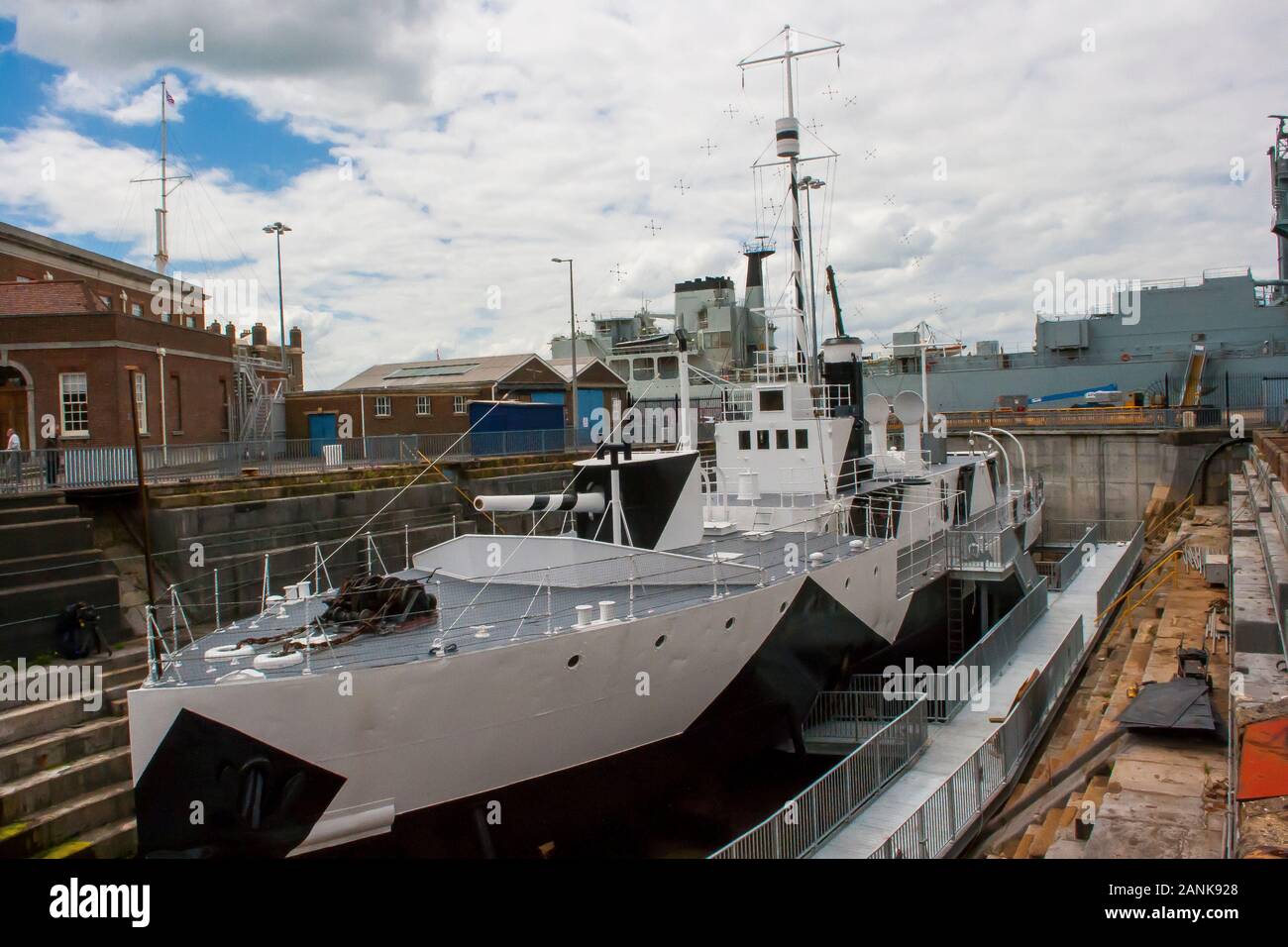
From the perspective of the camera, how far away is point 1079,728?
45.9 feet

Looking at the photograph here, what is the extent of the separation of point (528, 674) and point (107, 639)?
886cm

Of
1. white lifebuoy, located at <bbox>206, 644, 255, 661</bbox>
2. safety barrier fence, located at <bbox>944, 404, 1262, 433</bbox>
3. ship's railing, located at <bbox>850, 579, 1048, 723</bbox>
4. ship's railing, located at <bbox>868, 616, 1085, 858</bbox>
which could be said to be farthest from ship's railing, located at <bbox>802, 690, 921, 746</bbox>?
safety barrier fence, located at <bbox>944, 404, 1262, 433</bbox>

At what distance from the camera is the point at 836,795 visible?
36.2 ft

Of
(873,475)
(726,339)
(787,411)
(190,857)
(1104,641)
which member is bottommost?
(1104,641)

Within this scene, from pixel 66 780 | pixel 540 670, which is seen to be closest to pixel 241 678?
pixel 540 670

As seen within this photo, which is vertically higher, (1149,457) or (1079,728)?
(1149,457)

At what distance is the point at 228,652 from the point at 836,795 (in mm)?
7622

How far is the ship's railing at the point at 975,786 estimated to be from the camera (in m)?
9.86

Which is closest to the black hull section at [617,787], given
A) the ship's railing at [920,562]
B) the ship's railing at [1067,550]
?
the ship's railing at [920,562]

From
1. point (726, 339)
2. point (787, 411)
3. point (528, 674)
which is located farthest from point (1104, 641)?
point (726, 339)

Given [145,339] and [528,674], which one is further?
[145,339]

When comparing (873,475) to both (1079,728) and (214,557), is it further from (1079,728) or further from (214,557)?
(214,557)

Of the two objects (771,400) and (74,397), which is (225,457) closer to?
(74,397)
